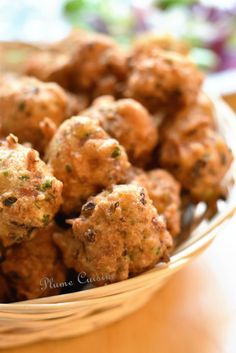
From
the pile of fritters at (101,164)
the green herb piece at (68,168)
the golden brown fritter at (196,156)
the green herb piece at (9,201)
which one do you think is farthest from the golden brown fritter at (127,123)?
the green herb piece at (9,201)

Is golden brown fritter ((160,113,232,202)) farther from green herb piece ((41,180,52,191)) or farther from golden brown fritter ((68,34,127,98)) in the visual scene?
green herb piece ((41,180,52,191))

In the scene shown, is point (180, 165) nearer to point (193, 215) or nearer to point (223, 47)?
point (193, 215)

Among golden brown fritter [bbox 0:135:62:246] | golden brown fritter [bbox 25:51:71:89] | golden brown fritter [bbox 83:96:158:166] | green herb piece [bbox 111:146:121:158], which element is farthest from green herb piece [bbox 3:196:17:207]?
golden brown fritter [bbox 25:51:71:89]

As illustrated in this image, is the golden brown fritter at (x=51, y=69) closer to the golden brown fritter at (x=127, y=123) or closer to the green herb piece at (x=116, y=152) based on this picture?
the golden brown fritter at (x=127, y=123)

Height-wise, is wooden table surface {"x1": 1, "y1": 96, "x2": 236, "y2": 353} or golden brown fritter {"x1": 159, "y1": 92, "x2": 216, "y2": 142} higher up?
golden brown fritter {"x1": 159, "y1": 92, "x2": 216, "y2": 142}

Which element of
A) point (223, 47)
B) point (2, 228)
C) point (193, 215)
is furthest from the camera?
point (223, 47)

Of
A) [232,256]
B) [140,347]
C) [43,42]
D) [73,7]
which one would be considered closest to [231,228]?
[232,256]
